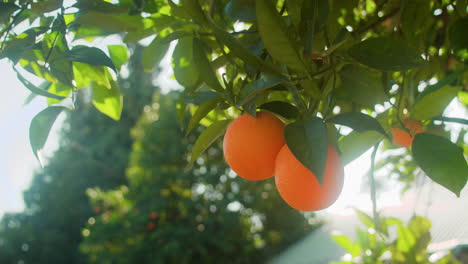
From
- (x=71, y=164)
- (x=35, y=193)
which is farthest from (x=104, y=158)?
(x=35, y=193)

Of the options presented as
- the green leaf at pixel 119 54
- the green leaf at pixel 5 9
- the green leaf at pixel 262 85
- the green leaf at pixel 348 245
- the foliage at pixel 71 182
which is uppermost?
the foliage at pixel 71 182

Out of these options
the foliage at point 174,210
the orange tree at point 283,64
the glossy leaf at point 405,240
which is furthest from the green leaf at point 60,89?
the foliage at point 174,210

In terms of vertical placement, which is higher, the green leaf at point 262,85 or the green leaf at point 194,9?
the green leaf at point 194,9

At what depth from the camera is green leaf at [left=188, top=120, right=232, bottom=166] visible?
0.43 m

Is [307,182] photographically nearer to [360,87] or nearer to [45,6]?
[360,87]

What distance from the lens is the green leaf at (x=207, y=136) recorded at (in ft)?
1.42

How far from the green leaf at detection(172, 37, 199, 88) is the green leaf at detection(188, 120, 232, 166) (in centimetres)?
11

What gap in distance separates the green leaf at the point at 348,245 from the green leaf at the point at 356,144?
1.64 feet

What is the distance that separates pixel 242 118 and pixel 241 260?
368 centimetres

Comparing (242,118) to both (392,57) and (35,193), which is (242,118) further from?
(35,193)

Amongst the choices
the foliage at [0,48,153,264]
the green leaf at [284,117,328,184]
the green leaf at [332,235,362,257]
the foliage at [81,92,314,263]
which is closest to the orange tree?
the green leaf at [284,117,328,184]

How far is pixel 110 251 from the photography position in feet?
11.9

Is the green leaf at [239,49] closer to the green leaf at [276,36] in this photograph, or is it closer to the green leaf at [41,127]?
the green leaf at [276,36]

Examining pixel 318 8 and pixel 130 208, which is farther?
pixel 130 208
